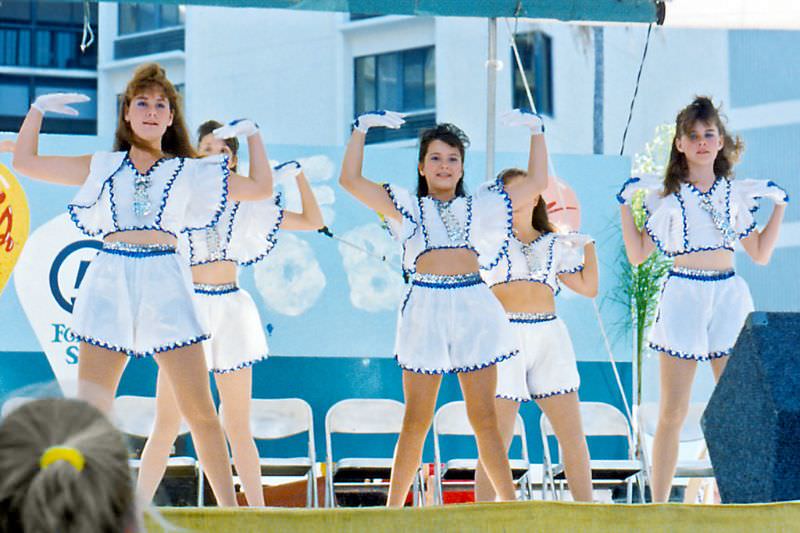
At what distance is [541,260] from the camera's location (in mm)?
5543

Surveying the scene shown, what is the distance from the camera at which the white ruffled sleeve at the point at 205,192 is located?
14.9 ft

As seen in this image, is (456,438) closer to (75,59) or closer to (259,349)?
(259,349)

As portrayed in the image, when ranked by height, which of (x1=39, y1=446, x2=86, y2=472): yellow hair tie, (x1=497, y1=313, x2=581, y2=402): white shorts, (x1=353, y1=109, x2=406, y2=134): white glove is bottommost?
(x1=497, y1=313, x2=581, y2=402): white shorts

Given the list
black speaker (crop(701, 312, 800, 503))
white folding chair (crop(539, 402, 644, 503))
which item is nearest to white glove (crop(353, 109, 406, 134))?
black speaker (crop(701, 312, 800, 503))

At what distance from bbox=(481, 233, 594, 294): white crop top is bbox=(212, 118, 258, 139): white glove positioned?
1440 millimetres

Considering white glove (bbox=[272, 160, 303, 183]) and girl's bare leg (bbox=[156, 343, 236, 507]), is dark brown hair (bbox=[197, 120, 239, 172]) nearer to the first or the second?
white glove (bbox=[272, 160, 303, 183])

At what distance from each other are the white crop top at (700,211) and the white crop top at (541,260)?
376mm

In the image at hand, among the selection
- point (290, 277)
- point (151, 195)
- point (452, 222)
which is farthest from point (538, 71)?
point (151, 195)

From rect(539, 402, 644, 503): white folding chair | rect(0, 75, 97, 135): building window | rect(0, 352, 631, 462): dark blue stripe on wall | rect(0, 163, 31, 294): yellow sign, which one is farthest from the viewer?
rect(0, 75, 97, 135): building window

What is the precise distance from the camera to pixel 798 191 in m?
19.9

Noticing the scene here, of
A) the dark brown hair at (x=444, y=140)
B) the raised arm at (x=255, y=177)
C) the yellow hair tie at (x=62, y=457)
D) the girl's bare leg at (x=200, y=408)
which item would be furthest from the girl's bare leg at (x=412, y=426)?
the yellow hair tie at (x=62, y=457)

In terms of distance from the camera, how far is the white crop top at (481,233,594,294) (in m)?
5.52

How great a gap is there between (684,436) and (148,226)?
3712 mm

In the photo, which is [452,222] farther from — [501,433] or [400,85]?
[400,85]
